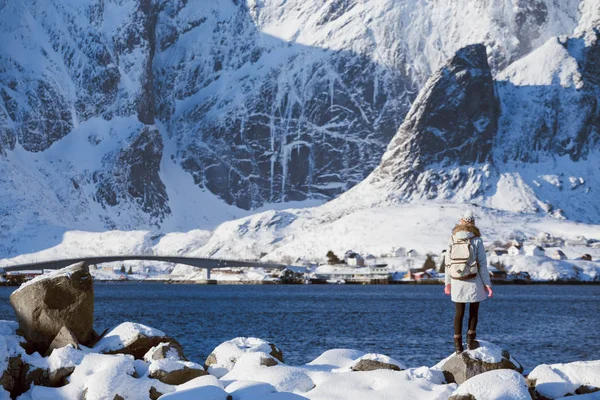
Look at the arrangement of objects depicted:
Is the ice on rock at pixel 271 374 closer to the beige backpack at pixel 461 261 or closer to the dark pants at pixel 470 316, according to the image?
the dark pants at pixel 470 316

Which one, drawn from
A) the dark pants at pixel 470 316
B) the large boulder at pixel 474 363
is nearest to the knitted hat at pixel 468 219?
the dark pants at pixel 470 316

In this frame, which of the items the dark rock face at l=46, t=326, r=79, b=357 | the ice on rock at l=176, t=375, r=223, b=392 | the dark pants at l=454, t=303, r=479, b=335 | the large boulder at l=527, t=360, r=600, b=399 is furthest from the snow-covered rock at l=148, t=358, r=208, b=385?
the large boulder at l=527, t=360, r=600, b=399

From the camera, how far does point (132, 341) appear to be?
3203 centimetres

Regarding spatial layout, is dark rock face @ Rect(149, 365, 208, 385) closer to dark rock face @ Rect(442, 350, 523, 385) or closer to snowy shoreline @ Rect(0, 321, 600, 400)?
snowy shoreline @ Rect(0, 321, 600, 400)

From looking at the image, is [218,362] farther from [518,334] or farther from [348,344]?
[518,334]

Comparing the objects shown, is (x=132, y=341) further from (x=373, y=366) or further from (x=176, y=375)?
(x=373, y=366)

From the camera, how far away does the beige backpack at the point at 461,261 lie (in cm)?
2855

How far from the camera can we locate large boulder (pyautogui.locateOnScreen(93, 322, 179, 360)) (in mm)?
31844

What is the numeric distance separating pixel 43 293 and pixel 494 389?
12689mm

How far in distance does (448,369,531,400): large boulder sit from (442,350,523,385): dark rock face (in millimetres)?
1889

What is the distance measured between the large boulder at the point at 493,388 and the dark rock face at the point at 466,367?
189 centimetres

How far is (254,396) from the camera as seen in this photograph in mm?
26344

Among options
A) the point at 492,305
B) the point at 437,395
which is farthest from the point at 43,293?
the point at 492,305

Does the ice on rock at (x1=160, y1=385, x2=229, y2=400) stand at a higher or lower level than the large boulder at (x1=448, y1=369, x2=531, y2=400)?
lower
